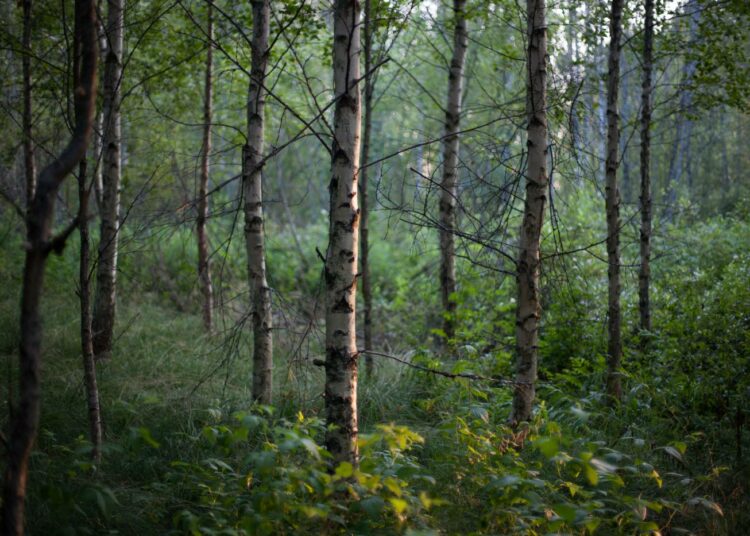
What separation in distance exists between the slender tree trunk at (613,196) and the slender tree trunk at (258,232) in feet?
10.3

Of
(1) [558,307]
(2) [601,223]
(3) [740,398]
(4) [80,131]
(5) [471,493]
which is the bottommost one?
(5) [471,493]

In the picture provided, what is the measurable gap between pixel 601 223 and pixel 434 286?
4.00m

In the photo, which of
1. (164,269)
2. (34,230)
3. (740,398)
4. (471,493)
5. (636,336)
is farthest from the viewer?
(164,269)

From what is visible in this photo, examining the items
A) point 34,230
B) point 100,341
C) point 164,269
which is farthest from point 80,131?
point 164,269

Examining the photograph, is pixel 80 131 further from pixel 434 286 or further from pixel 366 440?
pixel 434 286

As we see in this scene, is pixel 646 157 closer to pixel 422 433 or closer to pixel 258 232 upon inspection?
pixel 422 433

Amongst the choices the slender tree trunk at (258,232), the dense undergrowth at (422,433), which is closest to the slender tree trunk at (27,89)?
the slender tree trunk at (258,232)

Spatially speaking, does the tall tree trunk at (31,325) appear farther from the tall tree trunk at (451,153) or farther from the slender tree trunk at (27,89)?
the tall tree trunk at (451,153)

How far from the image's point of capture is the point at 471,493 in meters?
3.91

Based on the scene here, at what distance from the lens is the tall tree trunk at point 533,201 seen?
4.45 m

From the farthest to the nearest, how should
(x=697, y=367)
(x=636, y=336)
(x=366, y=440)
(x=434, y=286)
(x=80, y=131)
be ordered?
(x=434, y=286)
(x=636, y=336)
(x=697, y=367)
(x=366, y=440)
(x=80, y=131)

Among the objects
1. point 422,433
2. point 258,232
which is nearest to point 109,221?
point 258,232

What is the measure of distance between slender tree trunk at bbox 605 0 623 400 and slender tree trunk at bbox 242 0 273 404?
10.3 ft

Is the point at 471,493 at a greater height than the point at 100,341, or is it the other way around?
the point at 100,341
